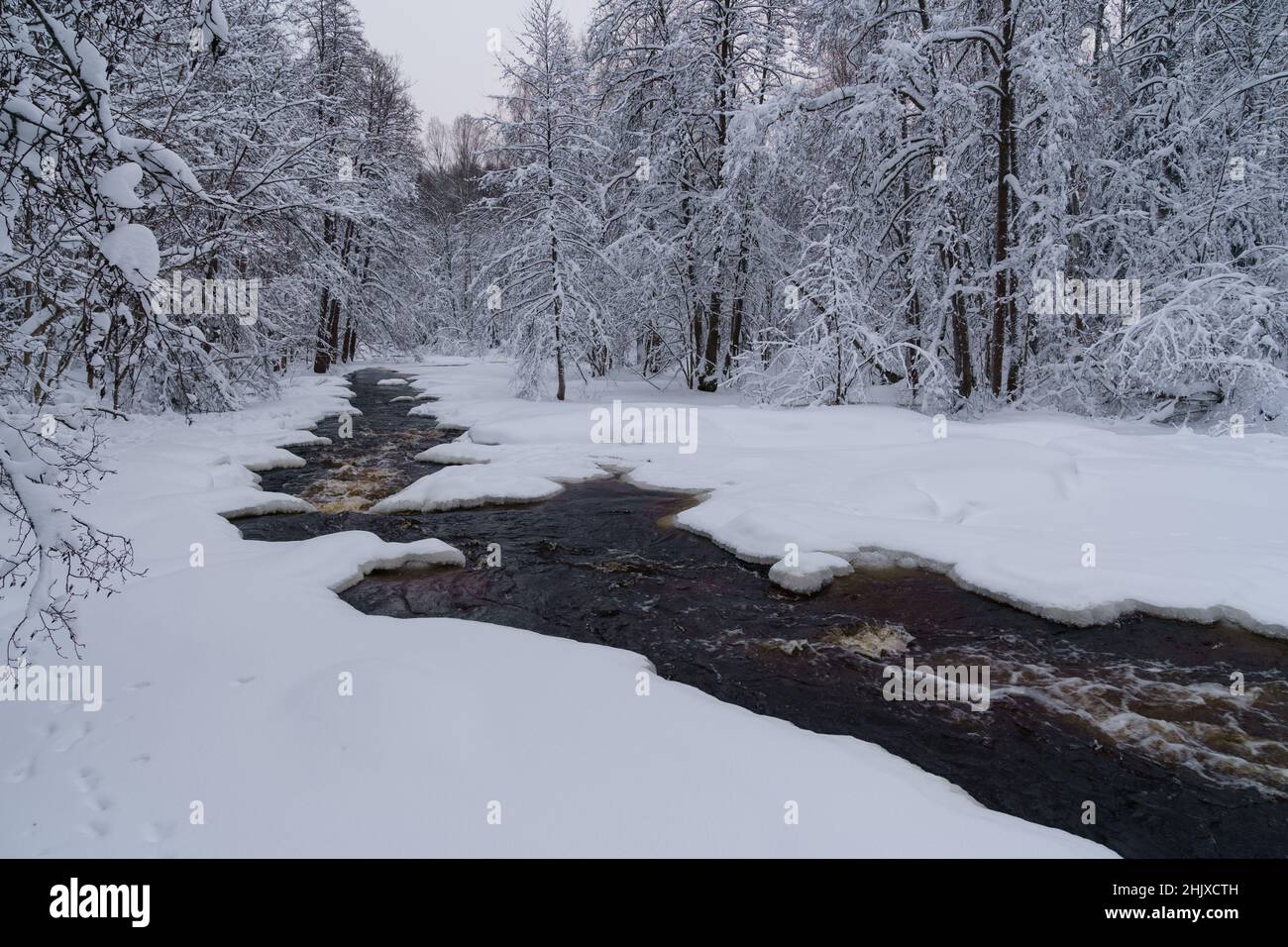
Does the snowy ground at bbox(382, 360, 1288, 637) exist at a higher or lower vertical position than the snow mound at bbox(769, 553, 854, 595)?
higher

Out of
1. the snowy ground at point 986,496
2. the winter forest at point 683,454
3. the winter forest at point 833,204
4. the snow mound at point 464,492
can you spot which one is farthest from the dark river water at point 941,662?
Result: the winter forest at point 833,204

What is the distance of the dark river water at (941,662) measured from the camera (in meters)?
3.87

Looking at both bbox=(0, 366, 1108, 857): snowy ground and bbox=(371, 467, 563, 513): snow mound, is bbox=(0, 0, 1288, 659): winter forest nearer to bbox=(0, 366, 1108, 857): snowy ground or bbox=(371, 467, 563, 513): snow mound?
bbox=(0, 366, 1108, 857): snowy ground

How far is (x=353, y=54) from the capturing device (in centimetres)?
2336

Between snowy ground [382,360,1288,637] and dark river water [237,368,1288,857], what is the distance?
340mm

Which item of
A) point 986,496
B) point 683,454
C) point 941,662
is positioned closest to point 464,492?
point 683,454

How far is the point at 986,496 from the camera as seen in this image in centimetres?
851

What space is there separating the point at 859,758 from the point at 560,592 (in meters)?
3.53

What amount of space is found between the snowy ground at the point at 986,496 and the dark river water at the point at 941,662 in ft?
1.12

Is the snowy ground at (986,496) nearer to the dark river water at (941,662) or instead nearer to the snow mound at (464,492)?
the snow mound at (464,492)

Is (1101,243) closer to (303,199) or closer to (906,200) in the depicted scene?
(906,200)

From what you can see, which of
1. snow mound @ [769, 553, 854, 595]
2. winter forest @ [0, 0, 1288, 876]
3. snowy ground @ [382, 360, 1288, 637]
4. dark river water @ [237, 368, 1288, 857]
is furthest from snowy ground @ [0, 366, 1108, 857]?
snow mound @ [769, 553, 854, 595]

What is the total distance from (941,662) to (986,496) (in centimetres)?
390

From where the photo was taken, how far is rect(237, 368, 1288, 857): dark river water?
3.87 meters
